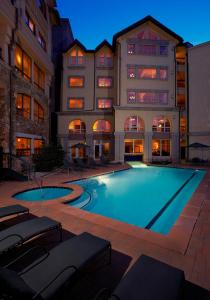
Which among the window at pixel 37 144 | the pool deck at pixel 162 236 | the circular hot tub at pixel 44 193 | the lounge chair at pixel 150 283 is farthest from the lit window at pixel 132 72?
the lounge chair at pixel 150 283

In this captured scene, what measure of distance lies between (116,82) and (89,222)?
21.9 meters

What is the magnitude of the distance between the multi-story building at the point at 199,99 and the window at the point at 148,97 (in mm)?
3193

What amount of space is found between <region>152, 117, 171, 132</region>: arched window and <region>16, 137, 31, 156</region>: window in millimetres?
14865

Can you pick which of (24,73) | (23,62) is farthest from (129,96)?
(23,62)

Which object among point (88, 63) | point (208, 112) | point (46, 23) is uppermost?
point (46, 23)

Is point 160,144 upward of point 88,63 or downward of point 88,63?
downward

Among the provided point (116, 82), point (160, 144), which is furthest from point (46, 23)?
point (160, 144)

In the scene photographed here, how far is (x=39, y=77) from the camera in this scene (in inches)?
731

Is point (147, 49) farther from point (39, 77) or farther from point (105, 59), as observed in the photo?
point (39, 77)

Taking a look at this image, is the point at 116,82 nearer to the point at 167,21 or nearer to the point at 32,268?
the point at 32,268

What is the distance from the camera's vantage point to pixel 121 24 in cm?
13775

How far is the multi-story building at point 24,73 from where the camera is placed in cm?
1243

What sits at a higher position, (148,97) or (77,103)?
(148,97)

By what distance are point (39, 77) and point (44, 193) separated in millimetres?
14220
